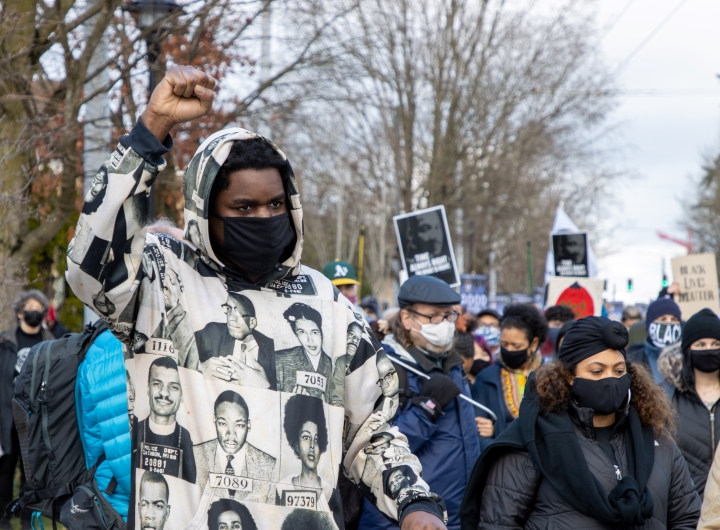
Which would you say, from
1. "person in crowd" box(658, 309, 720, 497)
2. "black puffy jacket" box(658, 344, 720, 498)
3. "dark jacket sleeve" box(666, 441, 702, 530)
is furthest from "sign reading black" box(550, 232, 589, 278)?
"dark jacket sleeve" box(666, 441, 702, 530)

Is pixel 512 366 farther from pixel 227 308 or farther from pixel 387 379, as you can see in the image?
pixel 227 308

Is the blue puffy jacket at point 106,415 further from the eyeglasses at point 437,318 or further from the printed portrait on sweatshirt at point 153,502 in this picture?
the eyeglasses at point 437,318

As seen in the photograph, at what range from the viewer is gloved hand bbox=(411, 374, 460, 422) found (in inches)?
200

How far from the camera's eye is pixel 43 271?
46.8 feet

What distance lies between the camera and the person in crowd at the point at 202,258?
2.21 metres

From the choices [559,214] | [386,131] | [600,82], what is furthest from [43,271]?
[600,82]

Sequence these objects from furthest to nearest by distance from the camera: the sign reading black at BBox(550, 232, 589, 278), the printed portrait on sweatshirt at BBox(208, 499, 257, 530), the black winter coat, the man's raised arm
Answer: the sign reading black at BBox(550, 232, 589, 278) → the black winter coat → the printed portrait on sweatshirt at BBox(208, 499, 257, 530) → the man's raised arm

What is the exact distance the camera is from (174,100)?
2.27m

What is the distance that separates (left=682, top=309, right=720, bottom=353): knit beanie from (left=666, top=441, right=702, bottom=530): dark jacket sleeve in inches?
77.0

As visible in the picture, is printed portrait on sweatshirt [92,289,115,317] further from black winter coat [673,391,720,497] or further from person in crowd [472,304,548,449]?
person in crowd [472,304,548,449]

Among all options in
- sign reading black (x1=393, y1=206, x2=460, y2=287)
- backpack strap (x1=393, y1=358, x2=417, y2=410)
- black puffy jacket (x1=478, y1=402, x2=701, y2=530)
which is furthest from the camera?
sign reading black (x1=393, y1=206, x2=460, y2=287)

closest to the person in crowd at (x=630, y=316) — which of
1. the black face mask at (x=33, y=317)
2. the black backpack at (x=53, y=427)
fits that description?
the black face mask at (x=33, y=317)

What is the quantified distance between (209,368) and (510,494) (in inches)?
75.1

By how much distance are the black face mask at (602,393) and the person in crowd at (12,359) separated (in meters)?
4.69
